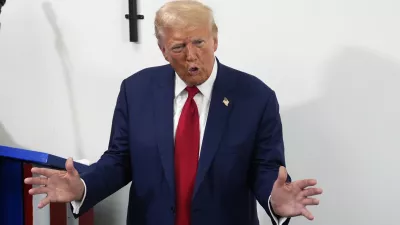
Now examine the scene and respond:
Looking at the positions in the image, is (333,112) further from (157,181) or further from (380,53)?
→ (157,181)

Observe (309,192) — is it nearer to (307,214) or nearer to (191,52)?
(307,214)

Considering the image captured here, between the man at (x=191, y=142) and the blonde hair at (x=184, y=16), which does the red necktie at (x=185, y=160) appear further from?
the blonde hair at (x=184, y=16)

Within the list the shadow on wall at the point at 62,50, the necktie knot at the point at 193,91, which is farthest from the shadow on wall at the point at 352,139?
the shadow on wall at the point at 62,50

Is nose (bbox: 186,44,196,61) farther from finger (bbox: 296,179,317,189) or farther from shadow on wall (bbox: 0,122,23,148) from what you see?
shadow on wall (bbox: 0,122,23,148)

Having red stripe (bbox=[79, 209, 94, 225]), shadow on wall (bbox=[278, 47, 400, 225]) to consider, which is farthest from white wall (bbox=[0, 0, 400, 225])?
red stripe (bbox=[79, 209, 94, 225])

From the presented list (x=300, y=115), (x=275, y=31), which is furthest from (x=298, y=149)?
(x=275, y=31)

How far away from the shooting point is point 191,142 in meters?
1.46

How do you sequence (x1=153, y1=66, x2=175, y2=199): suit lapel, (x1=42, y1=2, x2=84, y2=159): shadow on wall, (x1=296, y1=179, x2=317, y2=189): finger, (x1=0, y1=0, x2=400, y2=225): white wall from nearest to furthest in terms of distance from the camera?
(x1=296, y1=179, x2=317, y2=189): finger, (x1=153, y1=66, x2=175, y2=199): suit lapel, (x1=0, y1=0, x2=400, y2=225): white wall, (x1=42, y1=2, x2=84, y2=159): shadow on wall

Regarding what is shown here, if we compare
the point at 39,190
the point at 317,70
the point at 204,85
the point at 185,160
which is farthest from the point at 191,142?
the point at 317,70

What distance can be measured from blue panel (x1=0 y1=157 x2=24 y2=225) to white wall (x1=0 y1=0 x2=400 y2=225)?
25.0 inches

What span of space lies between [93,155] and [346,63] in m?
1.14

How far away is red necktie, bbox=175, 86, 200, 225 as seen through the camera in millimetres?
1453

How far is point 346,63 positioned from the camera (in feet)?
5.67

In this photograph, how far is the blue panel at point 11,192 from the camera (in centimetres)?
170
